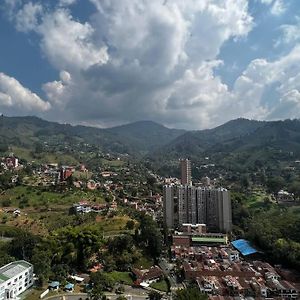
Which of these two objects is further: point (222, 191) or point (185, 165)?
point (185, 165)

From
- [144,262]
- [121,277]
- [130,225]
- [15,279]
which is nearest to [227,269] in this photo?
[144,262]

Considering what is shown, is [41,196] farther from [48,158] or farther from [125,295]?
[48,158]

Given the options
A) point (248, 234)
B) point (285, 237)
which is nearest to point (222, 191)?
point (248, 234)

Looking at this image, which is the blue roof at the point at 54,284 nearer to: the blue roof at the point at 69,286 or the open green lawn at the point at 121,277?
the blue roof at the point at 69,286

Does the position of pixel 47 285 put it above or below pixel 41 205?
below

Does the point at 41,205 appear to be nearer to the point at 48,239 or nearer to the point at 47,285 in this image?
the point at 48,239

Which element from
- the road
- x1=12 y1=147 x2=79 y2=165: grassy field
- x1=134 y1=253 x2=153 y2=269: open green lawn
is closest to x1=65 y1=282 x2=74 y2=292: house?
the road

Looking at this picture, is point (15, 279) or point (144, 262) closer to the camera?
point (15, 279)
